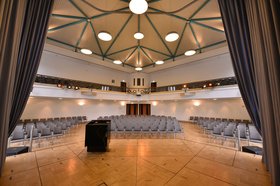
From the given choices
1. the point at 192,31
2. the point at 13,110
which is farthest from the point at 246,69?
the point at 192,31

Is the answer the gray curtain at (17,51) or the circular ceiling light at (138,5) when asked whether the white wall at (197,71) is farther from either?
the gray curtain at (17,51)

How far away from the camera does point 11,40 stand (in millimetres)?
1828

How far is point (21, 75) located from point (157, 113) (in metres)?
14.0

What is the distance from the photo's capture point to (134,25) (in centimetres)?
864

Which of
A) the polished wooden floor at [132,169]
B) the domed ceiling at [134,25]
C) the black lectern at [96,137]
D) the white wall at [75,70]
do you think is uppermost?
the domed ceiling at [134,25]

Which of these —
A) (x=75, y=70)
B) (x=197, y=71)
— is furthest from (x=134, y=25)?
(x=197, y=71)

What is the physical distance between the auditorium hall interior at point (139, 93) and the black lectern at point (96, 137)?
3 centimetres

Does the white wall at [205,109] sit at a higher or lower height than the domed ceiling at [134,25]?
lower

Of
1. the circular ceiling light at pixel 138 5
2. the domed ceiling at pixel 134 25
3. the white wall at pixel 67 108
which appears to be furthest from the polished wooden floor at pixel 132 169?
the white wall at pixel 67 108

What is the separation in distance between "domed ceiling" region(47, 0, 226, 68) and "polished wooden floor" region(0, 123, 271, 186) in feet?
22.2

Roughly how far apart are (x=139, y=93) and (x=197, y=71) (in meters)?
7.29

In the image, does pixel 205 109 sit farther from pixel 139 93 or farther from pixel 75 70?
pixel 75 70

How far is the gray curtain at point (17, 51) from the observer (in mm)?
1751

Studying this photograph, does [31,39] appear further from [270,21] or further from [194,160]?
[194,160]
